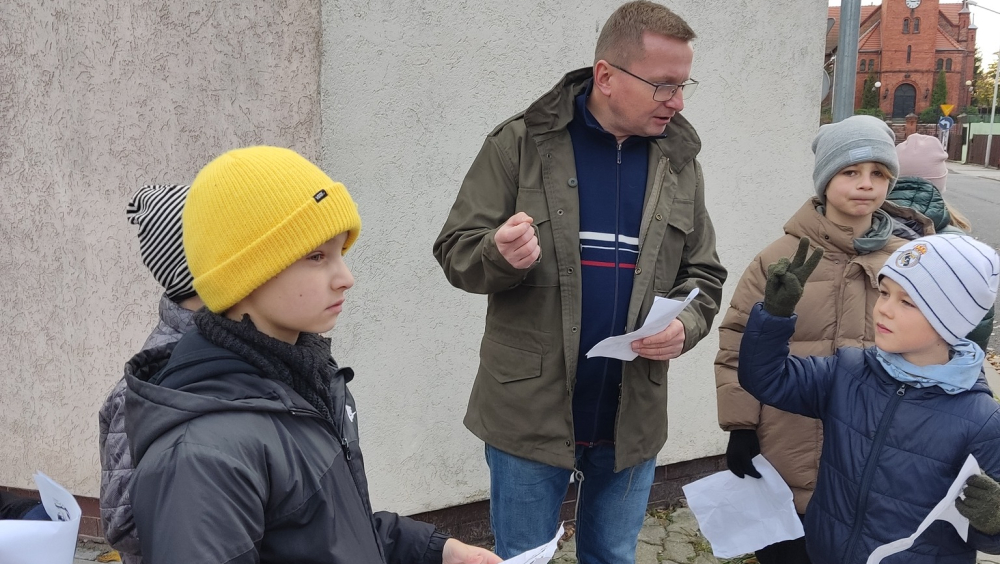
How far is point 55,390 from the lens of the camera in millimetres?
3732

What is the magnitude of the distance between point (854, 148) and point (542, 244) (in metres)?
1.13

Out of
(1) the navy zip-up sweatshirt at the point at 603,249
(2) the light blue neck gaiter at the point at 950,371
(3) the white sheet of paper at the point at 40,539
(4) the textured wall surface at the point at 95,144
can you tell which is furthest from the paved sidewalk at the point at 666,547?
(3) the white sheet of paper at the point at 40,539

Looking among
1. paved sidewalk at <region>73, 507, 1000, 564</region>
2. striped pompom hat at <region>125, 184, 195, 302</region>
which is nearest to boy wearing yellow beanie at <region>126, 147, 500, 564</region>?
striped pompom hat at <region>125, 184, 195, 302</region>

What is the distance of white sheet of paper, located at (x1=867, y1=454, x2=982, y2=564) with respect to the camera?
6.47 feet

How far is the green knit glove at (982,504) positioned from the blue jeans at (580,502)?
91 cm

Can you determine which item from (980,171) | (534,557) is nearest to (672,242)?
(534,557)

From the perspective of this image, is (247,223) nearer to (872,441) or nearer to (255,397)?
(255,397)

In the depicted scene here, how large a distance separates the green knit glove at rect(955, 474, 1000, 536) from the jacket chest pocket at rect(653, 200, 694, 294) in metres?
0.94

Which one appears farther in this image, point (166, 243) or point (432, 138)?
point (432, 138)

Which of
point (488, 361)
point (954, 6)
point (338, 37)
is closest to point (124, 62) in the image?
point (338, 37)

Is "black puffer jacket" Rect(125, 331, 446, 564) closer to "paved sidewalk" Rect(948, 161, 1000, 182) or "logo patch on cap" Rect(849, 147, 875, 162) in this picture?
"logo patch on cap" Rect(849, 147, 875, 162)

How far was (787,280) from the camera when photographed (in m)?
2.22

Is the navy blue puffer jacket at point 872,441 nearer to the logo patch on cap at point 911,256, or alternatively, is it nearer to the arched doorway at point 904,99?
the logo patch on cap at point 911,256

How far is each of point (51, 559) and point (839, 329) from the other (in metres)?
2.31
